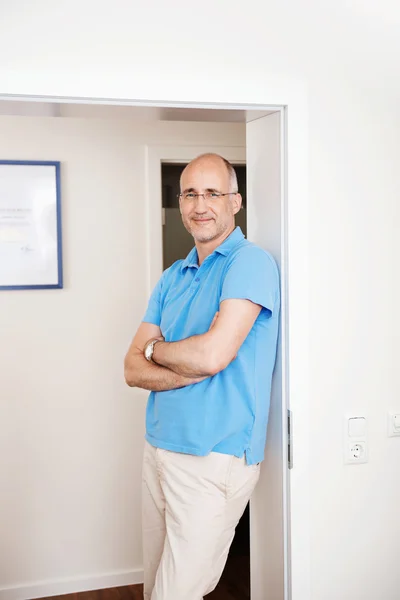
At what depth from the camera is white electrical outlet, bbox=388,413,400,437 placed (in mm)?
2045

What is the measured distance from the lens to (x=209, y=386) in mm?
1919

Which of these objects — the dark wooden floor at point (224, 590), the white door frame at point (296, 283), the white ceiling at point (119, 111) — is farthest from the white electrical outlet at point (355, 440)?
the dark wooden floor at point (224, 590)

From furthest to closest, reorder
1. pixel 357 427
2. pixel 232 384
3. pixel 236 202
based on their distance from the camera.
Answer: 1. pixel 236 202
2. pixel 357 427
3. pixel 232 384

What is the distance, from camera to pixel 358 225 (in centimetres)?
198

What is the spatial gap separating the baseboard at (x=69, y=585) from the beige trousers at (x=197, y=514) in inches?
52.6

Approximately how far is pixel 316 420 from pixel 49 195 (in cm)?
170

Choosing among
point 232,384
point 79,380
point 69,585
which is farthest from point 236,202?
point 69,585

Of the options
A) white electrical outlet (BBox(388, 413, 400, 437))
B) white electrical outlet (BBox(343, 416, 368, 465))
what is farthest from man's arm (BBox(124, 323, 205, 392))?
white electrical outlet (BBox(388, 413, 400, 437))

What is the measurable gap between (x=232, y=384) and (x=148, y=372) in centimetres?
27

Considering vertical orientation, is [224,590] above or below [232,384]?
below

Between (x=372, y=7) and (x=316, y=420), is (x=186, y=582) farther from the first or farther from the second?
(x=372, y=7)

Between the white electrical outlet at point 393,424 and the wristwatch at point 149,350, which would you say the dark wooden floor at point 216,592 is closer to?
the white electrical outlet at point 393,424

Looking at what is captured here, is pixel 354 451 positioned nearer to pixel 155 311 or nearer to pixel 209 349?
pixel 209 349

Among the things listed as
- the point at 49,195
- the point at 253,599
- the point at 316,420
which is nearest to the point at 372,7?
the point at 316,420
